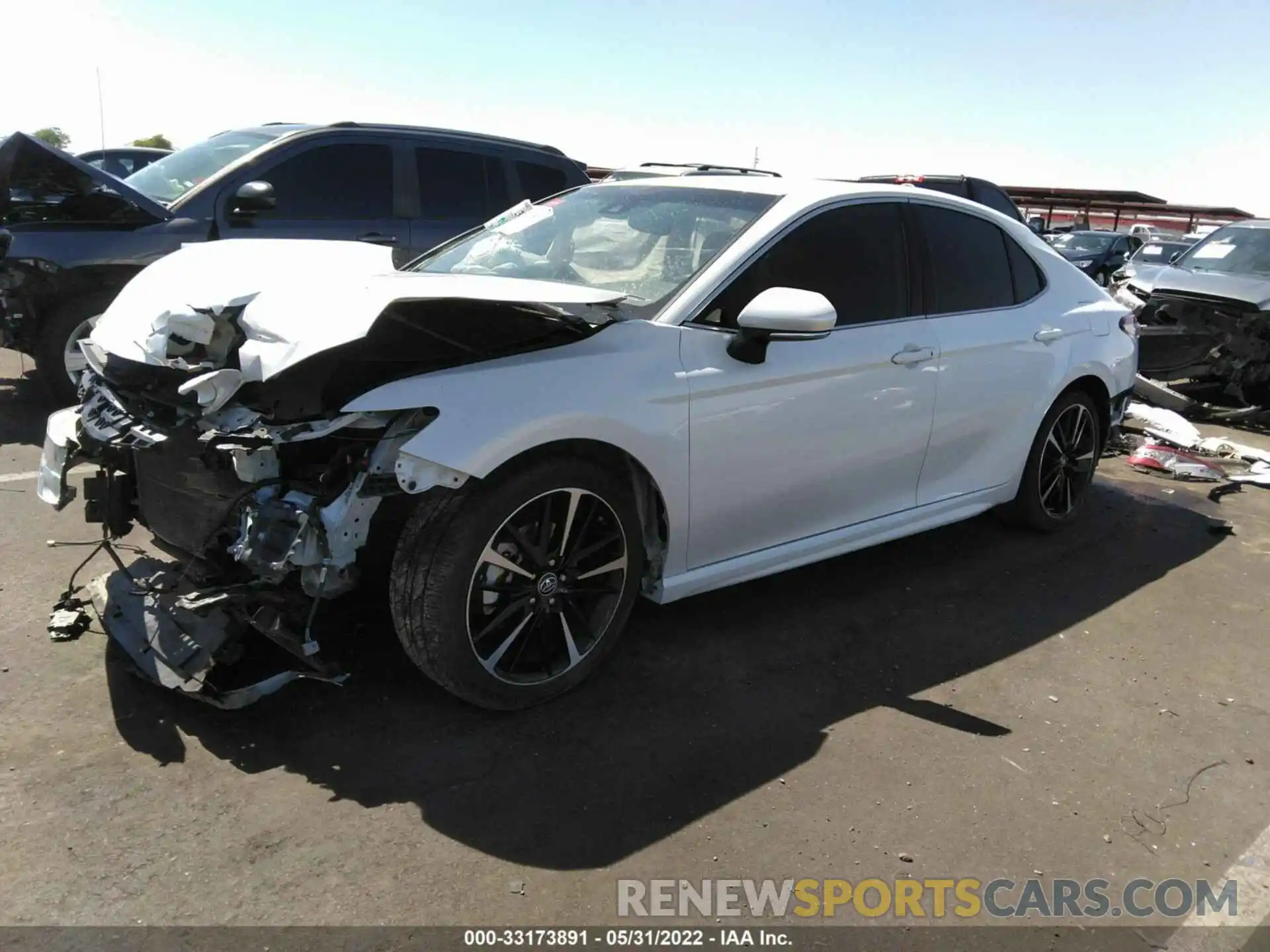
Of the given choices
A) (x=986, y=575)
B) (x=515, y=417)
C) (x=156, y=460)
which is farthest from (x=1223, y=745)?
(x=156, y=460)

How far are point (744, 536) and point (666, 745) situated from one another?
0.91 meters

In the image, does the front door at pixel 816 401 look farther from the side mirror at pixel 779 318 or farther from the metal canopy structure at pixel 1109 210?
the metal canopy structure at pixel 1109 210

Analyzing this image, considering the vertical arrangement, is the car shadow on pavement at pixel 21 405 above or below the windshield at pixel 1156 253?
below

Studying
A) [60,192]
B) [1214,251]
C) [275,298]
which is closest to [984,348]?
[275,298]

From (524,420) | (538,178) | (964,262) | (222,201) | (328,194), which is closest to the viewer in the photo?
(524,420)

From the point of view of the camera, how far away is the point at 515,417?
2.90m

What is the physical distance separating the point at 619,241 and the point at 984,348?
1780 mm

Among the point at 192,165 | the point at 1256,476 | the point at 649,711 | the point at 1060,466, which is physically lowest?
the point at 649,711

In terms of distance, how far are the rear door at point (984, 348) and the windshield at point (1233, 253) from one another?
5890 mm

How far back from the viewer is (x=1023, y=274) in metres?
4.81

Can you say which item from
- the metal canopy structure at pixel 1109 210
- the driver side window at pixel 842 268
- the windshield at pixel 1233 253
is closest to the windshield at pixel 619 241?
the driver side window at pixel 842 268

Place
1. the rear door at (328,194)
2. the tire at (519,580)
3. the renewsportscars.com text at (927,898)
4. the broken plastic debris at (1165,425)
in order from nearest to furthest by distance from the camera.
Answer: the renewsportscars.com text at (927,898) < the tire at (519,580) < the rear door at (328,194) < the broken plastic debris at (1165,425)

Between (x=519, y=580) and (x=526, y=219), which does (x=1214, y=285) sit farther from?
(x=519, y=580)

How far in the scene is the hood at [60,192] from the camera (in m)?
6.21
